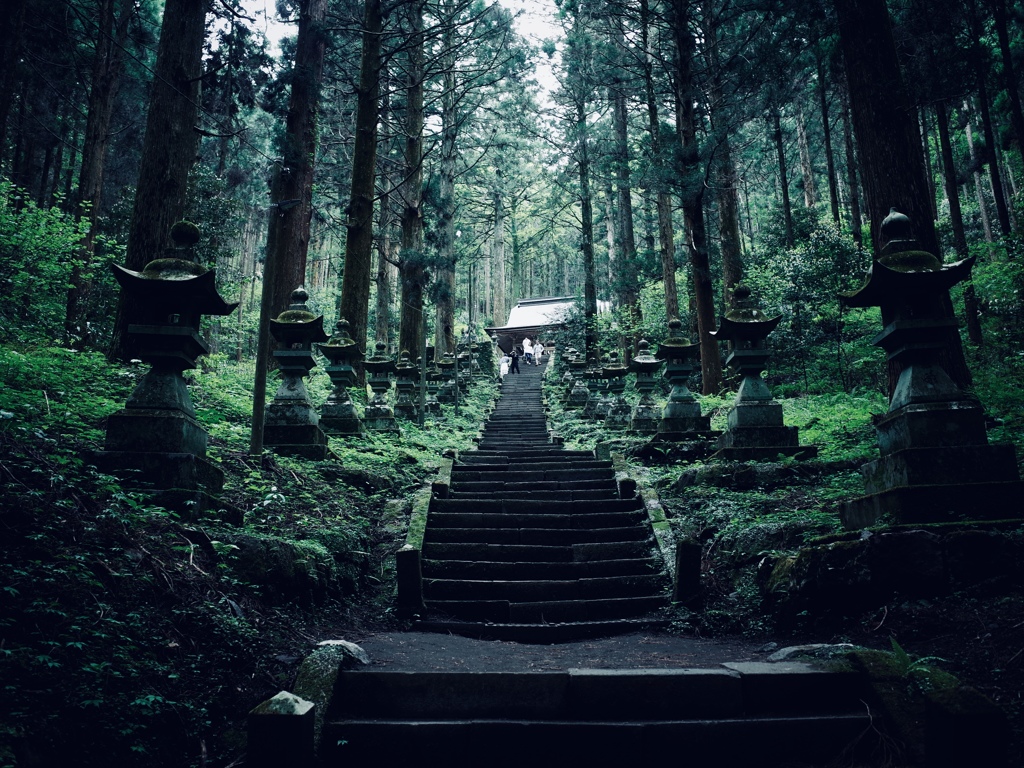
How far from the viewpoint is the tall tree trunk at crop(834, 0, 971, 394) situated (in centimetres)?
658

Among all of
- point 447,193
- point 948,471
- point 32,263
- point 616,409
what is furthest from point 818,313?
point 32,263

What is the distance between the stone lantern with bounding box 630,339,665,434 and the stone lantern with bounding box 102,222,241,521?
8.54 metres

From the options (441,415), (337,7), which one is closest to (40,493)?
(441,415)

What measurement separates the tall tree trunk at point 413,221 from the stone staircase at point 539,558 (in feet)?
24.8

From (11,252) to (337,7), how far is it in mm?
9187

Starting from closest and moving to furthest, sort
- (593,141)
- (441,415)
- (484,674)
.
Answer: (484,674)
(441,415)
(593,141)

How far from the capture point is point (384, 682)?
3596mm

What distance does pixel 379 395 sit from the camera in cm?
1241

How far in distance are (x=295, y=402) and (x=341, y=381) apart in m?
2.53

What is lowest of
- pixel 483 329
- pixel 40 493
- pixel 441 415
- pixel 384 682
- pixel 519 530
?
pixel 384 682

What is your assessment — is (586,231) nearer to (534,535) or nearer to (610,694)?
(534,535)

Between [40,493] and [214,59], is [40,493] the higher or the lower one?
the lower one

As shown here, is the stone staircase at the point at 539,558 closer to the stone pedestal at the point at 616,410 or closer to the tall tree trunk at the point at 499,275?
the stone pedestal at the point at 616,410

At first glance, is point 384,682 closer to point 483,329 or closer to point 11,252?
point 11,252
